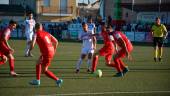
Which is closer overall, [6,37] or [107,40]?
[6,37]

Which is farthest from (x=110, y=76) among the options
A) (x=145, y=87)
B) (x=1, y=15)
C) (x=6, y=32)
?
(x=1, y=15)

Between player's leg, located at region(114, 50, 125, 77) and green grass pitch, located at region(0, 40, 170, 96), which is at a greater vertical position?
player's leg, located at region(114, 50, 125, 77)

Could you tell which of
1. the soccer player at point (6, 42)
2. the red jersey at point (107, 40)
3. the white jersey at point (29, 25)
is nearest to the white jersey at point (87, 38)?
the red jersey at point (107, 40)

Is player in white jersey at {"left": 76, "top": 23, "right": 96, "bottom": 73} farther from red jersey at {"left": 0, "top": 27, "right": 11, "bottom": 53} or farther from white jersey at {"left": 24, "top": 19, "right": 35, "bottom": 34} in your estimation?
white jersey at {"left": 24, "top": 19, "right": 35, "bottom": 34}

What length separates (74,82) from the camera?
556 inches

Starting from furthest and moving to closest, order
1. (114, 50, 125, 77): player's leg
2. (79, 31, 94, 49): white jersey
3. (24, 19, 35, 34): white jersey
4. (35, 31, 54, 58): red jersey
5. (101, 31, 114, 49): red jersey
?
1. (24, 19, 35, 34): white jersey
2. (79, 31, 94, 49): white jersey
3. (101, 31, 114, 49): red jersey
4. (114, 50, 125, 77): player's leg
5. (35, 31, 54, 58): red jersey

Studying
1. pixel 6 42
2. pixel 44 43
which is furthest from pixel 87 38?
pixel 44 43

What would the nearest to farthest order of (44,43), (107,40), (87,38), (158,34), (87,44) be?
(44,43) < (107,40) < (87,38) < (87,44) < (158,34)

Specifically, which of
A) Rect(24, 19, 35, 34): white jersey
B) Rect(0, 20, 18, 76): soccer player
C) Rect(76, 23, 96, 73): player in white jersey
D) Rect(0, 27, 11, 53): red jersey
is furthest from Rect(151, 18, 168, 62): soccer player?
Rect(0, 27, 11, 53): red jersey

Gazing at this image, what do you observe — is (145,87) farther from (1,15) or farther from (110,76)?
(1,15)

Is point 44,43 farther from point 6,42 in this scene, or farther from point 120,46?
point 120,46

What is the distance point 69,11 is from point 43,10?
369 cm

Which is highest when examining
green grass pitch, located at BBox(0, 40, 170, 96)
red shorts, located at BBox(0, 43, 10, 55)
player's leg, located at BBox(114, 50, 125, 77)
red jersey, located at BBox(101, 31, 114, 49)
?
red jersey, located at BBox(101, 31, 114, 49)

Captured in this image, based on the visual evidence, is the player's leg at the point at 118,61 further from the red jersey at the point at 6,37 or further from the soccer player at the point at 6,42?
the red jersey at the point at 6,37
